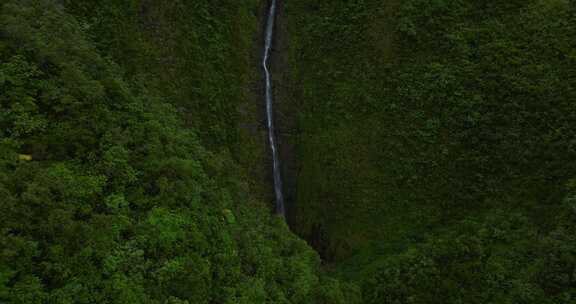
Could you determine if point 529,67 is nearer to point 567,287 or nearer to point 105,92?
point 567,287

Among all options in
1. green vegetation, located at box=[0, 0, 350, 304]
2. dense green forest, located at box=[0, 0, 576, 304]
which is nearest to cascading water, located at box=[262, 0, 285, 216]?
dense green forest, located at box=[0, 0, 576, 304]

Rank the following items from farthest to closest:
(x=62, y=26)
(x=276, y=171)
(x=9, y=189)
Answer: (x=276, y=171)
(x=62, y=26)
(x=9, y=189)

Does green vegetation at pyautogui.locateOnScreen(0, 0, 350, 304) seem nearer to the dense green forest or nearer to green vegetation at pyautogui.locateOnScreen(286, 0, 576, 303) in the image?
the dense green forest

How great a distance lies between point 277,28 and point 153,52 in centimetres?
1095

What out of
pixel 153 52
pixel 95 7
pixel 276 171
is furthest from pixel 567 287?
pixel 95 7

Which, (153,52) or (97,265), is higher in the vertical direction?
(153,52)

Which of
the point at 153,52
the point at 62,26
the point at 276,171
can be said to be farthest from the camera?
the point at 276,171

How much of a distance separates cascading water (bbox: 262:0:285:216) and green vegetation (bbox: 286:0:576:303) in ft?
4.33

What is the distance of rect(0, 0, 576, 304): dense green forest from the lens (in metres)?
11.2

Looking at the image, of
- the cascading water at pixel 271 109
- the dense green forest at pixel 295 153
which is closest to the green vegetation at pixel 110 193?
the dense green forest at pixel 295 153

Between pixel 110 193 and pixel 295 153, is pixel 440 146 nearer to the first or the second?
pixel 295 153

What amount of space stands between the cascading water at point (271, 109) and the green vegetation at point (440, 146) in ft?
4.33

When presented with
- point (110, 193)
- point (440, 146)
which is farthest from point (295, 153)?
point (110, 193)

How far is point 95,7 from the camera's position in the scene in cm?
1878
